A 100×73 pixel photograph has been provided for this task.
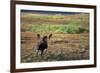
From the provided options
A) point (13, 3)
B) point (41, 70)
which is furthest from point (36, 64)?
point (13, 3)

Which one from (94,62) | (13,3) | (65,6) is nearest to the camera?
(13,3)

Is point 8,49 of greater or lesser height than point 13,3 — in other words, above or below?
below

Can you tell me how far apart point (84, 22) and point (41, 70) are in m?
0.72

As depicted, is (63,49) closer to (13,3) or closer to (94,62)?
(94,62)

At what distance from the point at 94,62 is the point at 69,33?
453 mm

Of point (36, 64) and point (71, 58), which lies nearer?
point (36, 64)

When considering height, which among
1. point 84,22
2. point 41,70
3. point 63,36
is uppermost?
point 84,22

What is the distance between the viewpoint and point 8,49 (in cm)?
185

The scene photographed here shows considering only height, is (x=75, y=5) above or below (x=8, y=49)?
above

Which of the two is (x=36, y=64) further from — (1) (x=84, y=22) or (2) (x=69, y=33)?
(1) (x=84, y=22)

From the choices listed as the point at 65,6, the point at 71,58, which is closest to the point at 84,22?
the point at 65,6

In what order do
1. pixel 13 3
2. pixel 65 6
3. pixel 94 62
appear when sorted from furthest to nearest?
pixel 94 62
pixel 65 6
pixel 13 3

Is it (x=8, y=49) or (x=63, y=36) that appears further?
(x=63, y=36)

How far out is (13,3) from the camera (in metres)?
1.84
